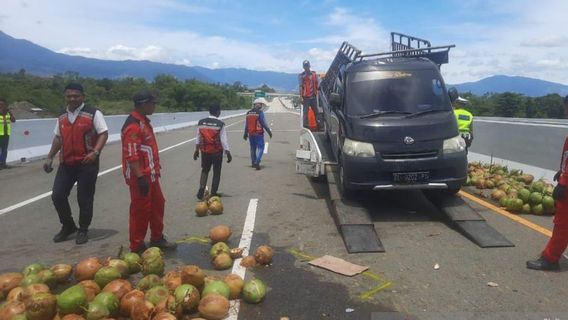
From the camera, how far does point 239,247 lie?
20.4 feet

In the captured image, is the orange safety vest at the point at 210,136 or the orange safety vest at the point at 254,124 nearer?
the orange safety vest at the point at 210,136

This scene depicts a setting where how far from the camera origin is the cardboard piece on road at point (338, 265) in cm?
525

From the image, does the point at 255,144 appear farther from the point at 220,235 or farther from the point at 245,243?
the point at 220,235

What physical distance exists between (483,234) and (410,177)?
1.31 metres

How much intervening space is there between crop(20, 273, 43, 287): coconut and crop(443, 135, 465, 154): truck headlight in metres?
5.62

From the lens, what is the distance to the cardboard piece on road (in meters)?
5.25

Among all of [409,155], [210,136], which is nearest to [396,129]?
[409,155]

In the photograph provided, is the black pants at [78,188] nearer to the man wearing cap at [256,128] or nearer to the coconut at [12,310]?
the coconut at [12,310]

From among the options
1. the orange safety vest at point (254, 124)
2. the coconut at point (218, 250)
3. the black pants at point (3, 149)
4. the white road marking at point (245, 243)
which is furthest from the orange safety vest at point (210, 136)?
the black pants at point (3, 149)

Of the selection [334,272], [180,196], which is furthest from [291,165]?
[334,272]

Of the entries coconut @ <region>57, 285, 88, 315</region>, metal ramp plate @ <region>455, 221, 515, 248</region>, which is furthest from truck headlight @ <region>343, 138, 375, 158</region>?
coconut @ <region>57, 285, 88, 315</region>

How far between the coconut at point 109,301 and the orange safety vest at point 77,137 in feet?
9.48

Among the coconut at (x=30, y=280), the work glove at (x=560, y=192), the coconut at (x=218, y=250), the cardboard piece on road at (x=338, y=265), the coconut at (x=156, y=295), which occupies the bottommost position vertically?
the cardboard piece on road at (x=338, y=265)

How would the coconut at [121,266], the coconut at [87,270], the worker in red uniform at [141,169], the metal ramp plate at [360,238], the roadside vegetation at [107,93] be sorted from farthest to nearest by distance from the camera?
the roadside vegetation at [107,93] < the metal ramp plate at [360,238] < the worker in red uniform at [141,169] < the coconut at [121,266] < the coconut at [87,270]
